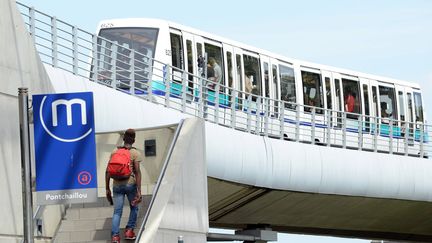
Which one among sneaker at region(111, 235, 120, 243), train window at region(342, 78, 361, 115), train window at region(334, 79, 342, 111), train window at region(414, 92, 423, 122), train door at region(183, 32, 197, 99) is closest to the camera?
sneaker at region(111, 235, 120, 243)

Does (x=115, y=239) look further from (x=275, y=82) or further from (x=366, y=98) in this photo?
(x=366, y=98)

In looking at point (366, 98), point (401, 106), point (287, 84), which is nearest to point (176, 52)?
point (287, 84)

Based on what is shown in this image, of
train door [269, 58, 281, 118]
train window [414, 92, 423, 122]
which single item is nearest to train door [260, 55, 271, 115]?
train door [269, 58, 281, 118]

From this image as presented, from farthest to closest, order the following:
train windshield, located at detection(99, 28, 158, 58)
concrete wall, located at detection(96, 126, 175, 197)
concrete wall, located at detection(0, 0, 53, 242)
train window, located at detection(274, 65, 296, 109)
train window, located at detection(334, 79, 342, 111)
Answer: train window, located at detection(334, 79, 342, 111), train window, located at detection(274, 65, 296, 109), train windshield, located at detection(99, 28, 158, 58), concrete wall, located at detection(96, 126, 175, 197), concrete wall, located at detection(0, 0, 53, 242)

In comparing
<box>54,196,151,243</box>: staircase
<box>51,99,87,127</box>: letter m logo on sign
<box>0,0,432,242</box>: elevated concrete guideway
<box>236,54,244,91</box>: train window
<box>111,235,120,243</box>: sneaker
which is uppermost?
<box>236,54,244,91</box>: train window

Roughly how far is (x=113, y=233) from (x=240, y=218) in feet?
56.5

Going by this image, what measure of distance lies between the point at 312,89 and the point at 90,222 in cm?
2732

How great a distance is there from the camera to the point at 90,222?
20438mm

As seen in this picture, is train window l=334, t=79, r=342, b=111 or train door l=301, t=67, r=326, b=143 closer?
train door l=301, t=67, r=326, b=143

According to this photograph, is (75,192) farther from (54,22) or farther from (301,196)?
(301,196)

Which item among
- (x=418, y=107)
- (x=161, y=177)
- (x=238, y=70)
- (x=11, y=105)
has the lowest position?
(x=161, y=177)

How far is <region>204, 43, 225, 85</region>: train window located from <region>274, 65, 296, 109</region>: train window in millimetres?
4776

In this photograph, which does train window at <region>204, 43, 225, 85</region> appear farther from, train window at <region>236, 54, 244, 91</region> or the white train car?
train window at <region>236, 54, 244, 91</region>

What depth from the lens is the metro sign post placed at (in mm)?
17578
